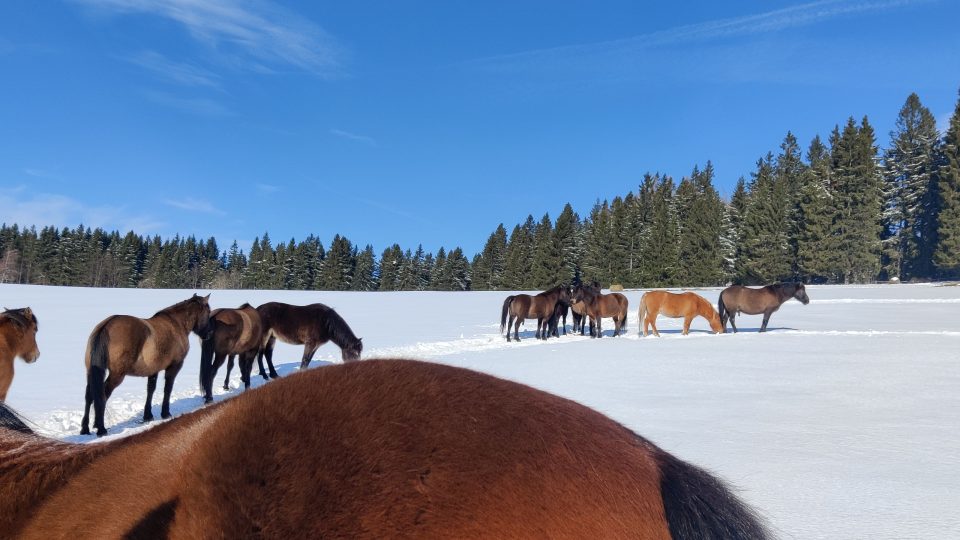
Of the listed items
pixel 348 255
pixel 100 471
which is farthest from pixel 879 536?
pixel 348 255

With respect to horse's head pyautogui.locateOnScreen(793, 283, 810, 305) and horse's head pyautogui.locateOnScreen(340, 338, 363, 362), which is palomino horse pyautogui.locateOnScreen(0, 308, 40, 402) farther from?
horse's head pyautogui.locateOnScreen(793, 283, 810, 305)

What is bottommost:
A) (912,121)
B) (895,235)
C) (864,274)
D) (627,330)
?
(627,330)

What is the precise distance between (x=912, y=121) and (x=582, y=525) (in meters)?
68.4

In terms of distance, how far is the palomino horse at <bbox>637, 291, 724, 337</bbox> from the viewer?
64.0 feet

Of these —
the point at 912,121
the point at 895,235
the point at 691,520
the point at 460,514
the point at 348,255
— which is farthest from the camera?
the point at 348,255

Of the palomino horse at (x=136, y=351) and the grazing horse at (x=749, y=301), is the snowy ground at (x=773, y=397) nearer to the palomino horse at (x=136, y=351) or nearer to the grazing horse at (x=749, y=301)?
the palomino horse at (x=136, y=351)

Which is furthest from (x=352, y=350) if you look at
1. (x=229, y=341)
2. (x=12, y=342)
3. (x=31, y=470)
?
(x=31, y=470)

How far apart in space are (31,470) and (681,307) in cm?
2011

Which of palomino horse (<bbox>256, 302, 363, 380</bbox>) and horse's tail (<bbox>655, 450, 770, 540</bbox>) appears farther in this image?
palomino horse (<bbox>256, 302, 363, 380</bbox>)

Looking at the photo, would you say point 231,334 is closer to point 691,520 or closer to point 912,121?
point 691,520

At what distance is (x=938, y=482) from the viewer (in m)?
4.16

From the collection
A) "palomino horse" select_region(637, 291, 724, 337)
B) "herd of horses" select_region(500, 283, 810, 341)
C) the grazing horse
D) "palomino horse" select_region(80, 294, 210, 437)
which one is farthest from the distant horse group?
the grazing horse

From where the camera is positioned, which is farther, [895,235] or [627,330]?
[895,235]

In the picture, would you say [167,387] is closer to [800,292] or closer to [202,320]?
[202,320]
